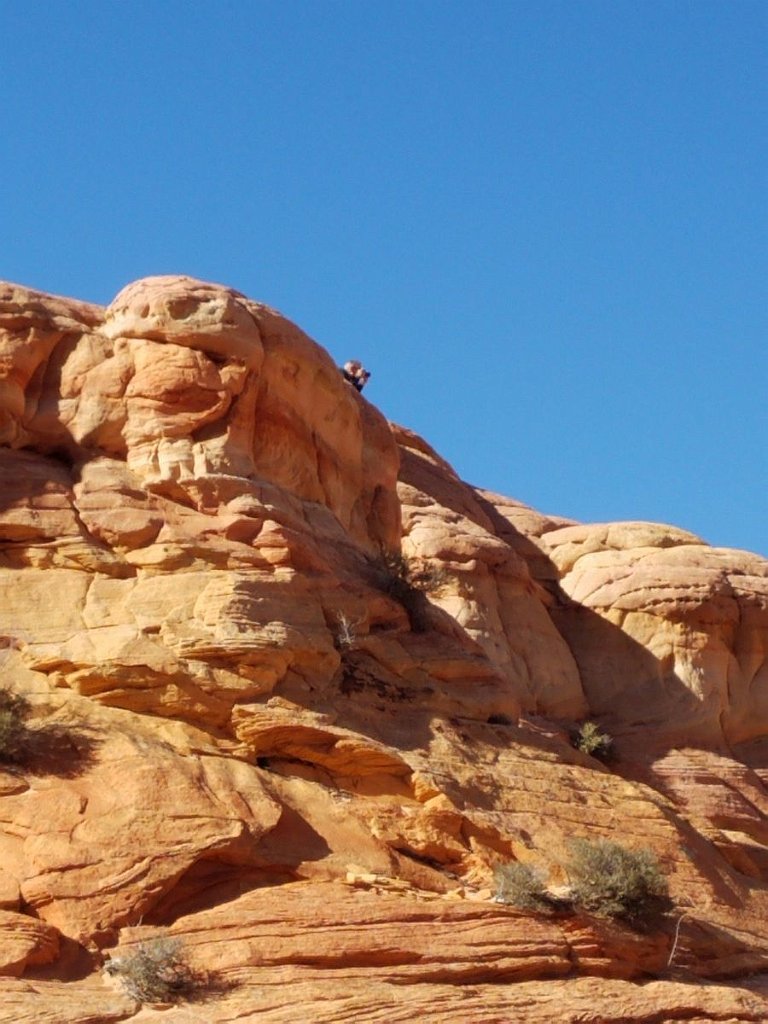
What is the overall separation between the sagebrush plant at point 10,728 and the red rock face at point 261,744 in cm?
13

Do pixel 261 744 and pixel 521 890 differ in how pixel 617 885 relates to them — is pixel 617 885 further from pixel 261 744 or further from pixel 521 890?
pixel 261 744

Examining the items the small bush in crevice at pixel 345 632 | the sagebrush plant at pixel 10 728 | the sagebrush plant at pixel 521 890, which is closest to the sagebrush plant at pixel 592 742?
the small bush in crevice at pixel 345 632

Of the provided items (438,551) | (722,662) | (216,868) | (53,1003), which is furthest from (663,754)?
(53,1003)

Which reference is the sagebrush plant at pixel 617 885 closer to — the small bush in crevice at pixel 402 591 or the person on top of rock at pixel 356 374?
the small bush in crevice at pixel 402 591

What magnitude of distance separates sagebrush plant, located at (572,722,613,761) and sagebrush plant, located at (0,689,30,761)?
16.2m

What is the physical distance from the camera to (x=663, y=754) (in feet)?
108

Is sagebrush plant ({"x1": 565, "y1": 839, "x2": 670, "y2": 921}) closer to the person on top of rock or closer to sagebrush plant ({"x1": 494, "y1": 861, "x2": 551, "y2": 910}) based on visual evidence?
sagebrush plant ({"x1": 494, "y1": 861, "x2": 551, "y2": 910})

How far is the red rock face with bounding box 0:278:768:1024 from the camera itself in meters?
15.4

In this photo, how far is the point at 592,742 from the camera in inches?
1250

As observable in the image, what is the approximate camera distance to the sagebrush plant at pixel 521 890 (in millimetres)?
16844

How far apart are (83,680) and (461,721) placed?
4.55m

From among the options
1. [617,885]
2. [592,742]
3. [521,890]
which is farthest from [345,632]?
[592,742]

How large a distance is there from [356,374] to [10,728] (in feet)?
63.7

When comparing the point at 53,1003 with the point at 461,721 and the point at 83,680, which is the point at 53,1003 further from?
the point at 461,721
